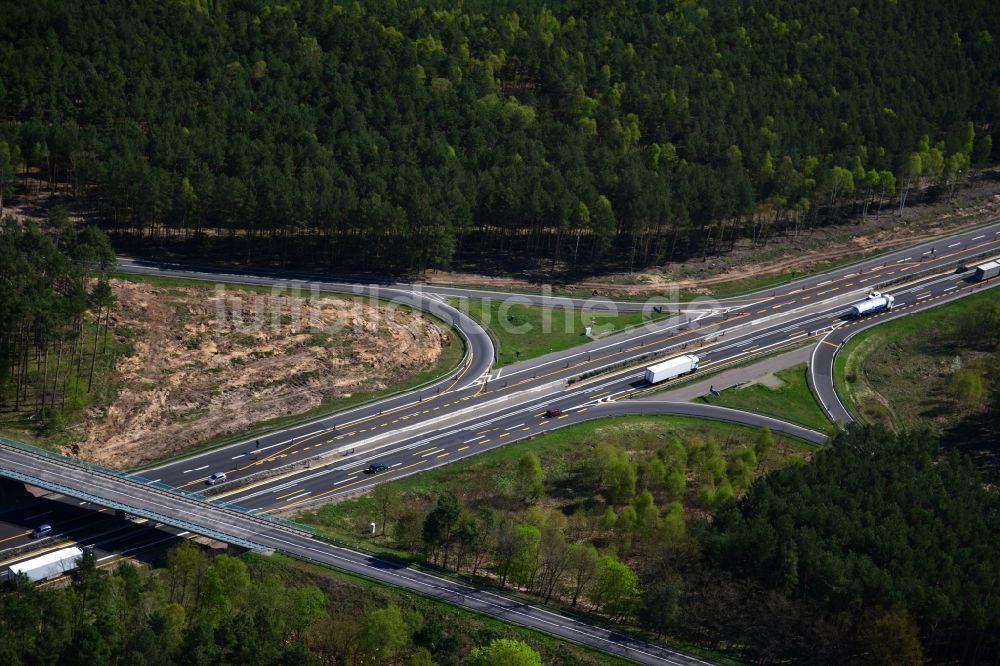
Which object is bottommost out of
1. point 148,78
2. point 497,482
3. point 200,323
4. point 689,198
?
point 497,482

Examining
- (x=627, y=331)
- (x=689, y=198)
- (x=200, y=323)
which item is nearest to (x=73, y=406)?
(x=200, y=323)

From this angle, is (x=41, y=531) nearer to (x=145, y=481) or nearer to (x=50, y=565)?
(x=50, y=565)

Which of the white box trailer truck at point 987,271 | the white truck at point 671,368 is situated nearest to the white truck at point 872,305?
the white box trailer truck at point 987,271

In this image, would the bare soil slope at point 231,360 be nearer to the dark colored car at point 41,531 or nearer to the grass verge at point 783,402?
the dark colored car at point 41,531

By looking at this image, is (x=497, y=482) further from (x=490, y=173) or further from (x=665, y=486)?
(x=490, y=173)

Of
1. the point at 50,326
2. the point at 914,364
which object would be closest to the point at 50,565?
the point at 50,326

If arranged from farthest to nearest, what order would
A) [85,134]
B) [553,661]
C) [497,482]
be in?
1. [85,134]
2. [497,482]
3. [553,661]

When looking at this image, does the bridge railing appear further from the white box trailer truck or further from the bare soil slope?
the white box trailer truck
